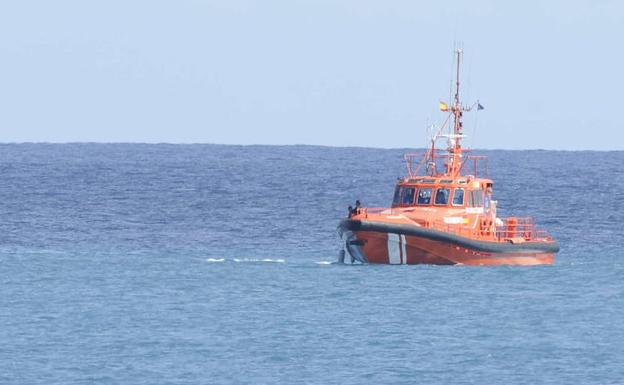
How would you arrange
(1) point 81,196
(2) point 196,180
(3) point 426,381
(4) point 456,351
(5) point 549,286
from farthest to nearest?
(2) point 196,180 < (1) point 81,196 < (5) point 549,286 < (4) point 456,351 < (3) point 426,381

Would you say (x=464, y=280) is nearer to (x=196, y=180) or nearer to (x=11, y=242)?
(x=11, y=242)

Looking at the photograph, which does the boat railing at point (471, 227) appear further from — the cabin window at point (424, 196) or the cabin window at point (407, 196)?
the cabin window at point (424, 196)

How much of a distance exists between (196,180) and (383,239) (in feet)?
257

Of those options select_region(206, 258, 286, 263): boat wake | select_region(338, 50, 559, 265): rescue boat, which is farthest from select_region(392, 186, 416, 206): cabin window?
select_region(206, 258, 286, 263): boat wake

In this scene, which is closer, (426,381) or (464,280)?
(426,381)

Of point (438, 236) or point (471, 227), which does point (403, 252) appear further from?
point (471, 227)

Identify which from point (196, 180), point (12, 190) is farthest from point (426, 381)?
point (196, 180)

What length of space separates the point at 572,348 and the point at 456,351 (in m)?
2.49

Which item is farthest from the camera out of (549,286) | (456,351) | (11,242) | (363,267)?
(11,242)

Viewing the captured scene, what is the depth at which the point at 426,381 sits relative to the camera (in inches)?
1412

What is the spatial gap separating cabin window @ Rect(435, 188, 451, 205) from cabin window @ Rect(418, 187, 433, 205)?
23 centimetres

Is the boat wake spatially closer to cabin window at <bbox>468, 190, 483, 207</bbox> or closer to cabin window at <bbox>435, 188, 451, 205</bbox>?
cabin window at <bbox>435, 188, 451, 205</bbox>

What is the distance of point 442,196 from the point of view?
54.3 metres

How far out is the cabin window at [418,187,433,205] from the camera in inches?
2141
